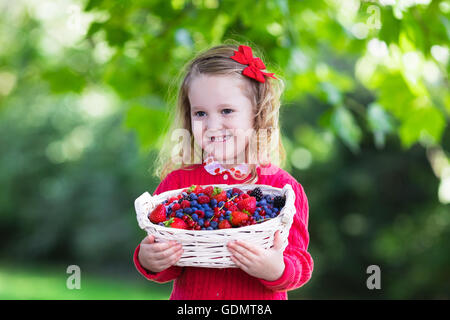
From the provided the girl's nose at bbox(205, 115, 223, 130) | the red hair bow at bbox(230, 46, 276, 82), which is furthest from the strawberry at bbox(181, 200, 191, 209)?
the red hair bow at bbox(230, 46, 276, 82)

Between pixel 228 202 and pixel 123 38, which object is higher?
pixel 123 38

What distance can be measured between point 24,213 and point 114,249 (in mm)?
1785

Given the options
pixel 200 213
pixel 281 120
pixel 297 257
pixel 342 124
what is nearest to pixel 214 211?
pixel 200 213

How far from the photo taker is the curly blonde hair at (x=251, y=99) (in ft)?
4.45

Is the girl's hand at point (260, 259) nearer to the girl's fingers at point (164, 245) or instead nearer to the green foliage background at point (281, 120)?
the girl's fingers at point (164, 245)

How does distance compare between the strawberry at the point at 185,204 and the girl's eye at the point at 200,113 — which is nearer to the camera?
the strawberry at the point at 185,204

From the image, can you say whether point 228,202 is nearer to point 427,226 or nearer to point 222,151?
point 222,151

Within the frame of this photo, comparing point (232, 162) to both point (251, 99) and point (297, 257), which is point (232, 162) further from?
point (297, 257)

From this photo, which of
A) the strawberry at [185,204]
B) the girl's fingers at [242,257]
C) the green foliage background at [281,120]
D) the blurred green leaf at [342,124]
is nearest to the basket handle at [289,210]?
the girl's fingers at [242,257]

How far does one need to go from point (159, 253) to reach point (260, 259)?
21 centimetres

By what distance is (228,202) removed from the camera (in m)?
1.19

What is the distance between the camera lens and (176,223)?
1145 mm
